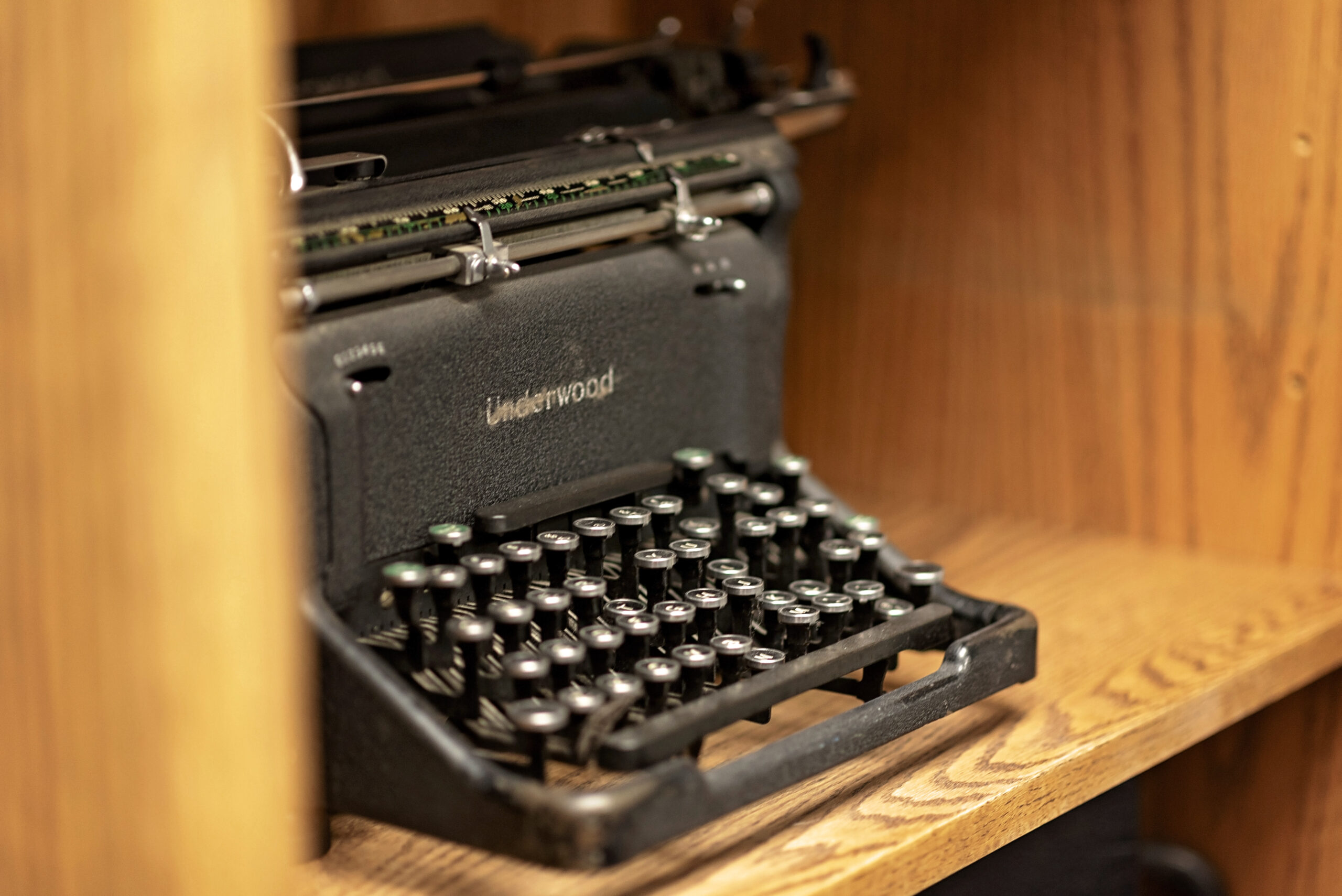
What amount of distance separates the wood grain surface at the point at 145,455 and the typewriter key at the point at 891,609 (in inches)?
18.3

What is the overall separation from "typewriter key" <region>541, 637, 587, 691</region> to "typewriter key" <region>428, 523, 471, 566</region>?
0.08 metres

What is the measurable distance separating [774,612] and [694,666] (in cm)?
11

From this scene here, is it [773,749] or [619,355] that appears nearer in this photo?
[773,749]

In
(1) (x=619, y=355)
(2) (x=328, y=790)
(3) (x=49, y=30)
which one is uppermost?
(3) (x=49, y=30)

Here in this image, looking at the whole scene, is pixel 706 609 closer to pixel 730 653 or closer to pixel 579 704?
pixel 730 653

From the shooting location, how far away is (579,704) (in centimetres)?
77

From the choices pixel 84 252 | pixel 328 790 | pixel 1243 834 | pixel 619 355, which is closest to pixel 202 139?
pixel 84 252

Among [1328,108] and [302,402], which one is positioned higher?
[1328,108]

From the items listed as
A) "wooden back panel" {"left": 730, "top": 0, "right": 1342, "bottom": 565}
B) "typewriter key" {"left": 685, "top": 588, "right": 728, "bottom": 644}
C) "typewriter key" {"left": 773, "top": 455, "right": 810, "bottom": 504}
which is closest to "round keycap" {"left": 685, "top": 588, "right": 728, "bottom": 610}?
"typewriter key" {"left": 685, "top": 588, "right": 728, "bottom": 644}

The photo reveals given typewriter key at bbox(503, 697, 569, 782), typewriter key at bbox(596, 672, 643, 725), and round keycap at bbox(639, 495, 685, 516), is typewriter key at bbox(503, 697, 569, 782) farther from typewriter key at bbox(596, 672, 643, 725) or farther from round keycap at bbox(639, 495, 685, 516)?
round keycap at bbox(639, 495, 685, 516)

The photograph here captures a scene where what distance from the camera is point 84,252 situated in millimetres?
559

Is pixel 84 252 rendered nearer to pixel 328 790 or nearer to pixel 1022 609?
pixel 328 790

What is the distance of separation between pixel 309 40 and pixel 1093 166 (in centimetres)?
75

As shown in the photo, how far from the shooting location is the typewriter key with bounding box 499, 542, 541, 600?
883 millimetres
